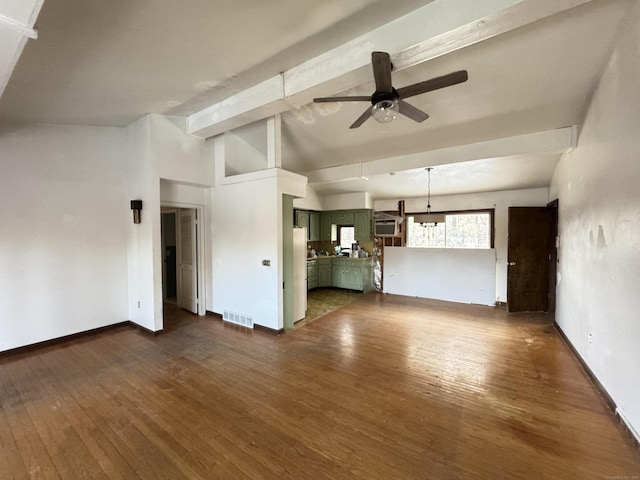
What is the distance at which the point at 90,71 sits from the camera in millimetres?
2531

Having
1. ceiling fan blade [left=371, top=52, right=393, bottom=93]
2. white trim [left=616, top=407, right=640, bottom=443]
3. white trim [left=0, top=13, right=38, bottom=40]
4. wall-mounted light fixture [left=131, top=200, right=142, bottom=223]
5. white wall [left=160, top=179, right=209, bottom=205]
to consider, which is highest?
ceiling fan blade [left=371, top=52, right=393, bottom=93]

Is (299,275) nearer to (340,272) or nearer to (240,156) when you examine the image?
(240,156)

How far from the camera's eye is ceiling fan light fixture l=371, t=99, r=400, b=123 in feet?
7.10

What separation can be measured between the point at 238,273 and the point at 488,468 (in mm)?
3739

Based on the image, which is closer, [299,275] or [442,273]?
[299,275]

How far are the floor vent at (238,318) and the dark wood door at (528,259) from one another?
4.82 meters

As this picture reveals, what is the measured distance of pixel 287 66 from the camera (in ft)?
9.21

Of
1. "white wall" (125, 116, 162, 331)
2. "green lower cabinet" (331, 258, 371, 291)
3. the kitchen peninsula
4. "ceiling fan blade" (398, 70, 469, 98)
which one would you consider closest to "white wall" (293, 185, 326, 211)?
the kitchen peninsula

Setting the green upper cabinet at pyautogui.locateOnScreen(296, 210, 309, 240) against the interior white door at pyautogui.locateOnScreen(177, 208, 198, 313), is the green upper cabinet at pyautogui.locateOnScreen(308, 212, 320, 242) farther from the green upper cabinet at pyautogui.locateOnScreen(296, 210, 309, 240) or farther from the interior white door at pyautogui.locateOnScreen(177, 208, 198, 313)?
the interior white door at pyautogui.locateOnScreen(177, 208, 198, 313)

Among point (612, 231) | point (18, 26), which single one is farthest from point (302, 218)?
point (18, 26)

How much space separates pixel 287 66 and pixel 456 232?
17.1 ft

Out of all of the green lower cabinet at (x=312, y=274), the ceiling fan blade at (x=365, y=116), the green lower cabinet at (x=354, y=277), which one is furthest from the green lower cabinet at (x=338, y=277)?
the ceiling fan blade at (x=365, y=116)

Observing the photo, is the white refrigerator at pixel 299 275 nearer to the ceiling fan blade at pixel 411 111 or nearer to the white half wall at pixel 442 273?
the ceiling fan blade at pixel 411 111

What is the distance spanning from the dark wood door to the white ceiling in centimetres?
105
